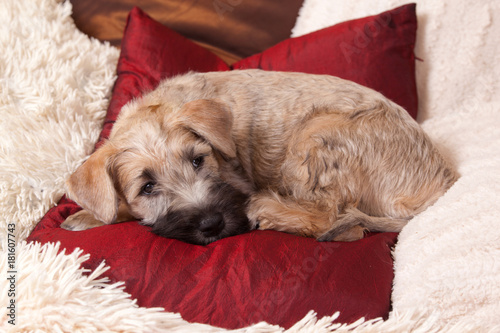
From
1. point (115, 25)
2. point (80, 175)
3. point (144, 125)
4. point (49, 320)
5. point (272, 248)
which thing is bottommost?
point (49, 320)

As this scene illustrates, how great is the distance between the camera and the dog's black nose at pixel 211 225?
240cm

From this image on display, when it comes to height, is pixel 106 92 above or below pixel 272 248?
above

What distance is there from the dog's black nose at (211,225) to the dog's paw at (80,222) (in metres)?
0.81

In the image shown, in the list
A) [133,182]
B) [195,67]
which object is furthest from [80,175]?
[195,67]

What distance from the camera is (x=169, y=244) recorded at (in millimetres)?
2277

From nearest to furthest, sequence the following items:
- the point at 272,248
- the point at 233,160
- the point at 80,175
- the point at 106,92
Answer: the point at 272,248, the point at 80,175, the point at 233,160, the point at 106,92

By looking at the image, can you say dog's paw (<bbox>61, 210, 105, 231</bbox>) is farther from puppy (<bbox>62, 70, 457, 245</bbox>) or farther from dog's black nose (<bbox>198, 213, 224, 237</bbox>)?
dog's black nose (<bbox>198, 213, 224, 237</bbox>)

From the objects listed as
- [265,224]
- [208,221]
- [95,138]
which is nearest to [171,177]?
[208,221]

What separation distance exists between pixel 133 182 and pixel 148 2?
2.43 m

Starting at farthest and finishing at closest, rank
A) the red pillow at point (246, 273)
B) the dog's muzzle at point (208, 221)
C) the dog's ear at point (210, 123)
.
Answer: the dog's ear at point (210, 123) < the dog's muzzle at point (208, 221) < the red pillow at point (246, 273)

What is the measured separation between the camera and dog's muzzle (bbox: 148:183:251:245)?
2.39 meters

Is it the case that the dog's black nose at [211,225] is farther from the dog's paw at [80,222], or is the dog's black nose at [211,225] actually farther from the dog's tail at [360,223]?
the dog's paw at [80,222]

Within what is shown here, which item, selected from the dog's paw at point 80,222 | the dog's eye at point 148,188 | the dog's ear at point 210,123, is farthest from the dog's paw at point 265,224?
the dog's paw at point 80,222

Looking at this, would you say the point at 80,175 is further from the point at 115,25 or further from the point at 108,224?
the point at 115,25
